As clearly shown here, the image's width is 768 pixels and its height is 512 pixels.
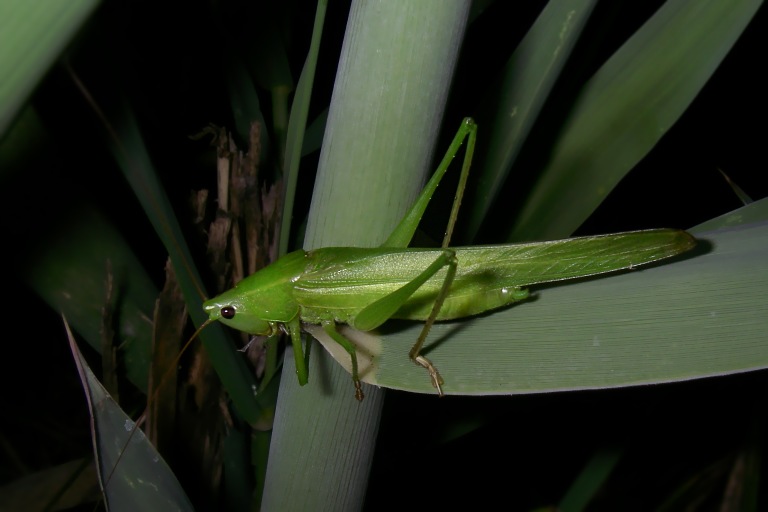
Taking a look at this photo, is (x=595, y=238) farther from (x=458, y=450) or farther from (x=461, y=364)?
(x=458, y=450)

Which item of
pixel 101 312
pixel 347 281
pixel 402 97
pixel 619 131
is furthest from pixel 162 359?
pixel 619 131

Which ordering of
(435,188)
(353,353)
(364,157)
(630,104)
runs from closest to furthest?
(364,157) → (353,353) → (435,188) → (630,104)

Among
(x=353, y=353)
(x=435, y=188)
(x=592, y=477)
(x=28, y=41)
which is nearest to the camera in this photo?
(x=28, y=41)

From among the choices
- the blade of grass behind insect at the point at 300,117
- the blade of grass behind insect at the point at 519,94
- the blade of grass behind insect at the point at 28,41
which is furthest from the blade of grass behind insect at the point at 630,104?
the blade of grass behind insect at the point at 28,41

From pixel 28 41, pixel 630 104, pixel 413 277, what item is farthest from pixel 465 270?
pixel 28 41

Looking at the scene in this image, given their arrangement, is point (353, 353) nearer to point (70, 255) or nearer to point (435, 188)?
point (435, 188)

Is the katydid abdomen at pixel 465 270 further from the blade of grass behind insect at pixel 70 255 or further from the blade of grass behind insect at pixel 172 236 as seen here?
the blade of grass behind insect at pixel 70 255
